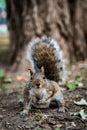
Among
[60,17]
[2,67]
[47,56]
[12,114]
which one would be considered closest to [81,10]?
[60,17]

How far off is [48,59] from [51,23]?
3.85 meters

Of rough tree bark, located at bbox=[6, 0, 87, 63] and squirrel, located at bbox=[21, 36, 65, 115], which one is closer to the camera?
squirrel, located at bbox=[21, 36, 65, 115]

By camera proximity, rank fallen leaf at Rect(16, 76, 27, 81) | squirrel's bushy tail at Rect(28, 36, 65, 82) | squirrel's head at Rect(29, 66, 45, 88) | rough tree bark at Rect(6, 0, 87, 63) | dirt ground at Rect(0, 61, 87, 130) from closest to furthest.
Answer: dirt ground at Rect(0, 61, 87, 130) → squirrel's head at Rect(29, 66, 45, 88) → squirrel's bushy tail at Rect(28, 36, 65, 82) → fallen leaf at Rect(16, 76, 27, 81) → rough tree bark at Rect(6, 0, 87, 63)

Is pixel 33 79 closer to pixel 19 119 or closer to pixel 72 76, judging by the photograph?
pixel 19 119

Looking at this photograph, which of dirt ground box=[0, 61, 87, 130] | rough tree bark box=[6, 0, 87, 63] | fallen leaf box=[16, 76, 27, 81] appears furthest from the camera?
rough tree bark box=[6, 0, 87, 63]

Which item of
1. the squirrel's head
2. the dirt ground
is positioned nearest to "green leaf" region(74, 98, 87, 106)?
the dirt ground

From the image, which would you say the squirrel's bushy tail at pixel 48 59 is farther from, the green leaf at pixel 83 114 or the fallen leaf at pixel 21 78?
the fallen leaf at pixel 21 78

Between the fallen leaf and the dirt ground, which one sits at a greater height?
the fallen leaf

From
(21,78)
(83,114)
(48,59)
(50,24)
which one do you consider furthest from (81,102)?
(50,24)

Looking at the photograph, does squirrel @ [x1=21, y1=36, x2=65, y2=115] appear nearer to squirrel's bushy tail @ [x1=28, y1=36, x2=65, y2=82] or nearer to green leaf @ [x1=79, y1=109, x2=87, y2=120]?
squirrel's bushy tail @ [x1=28, y1=36, x2=65, y2=82]

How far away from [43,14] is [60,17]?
388mm

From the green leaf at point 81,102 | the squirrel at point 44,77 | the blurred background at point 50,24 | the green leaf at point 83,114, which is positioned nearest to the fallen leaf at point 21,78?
the blurred background at point 50,24

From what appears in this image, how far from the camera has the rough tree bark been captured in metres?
8.50

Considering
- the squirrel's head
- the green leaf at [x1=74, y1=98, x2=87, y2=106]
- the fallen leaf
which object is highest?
the fallen leaf
